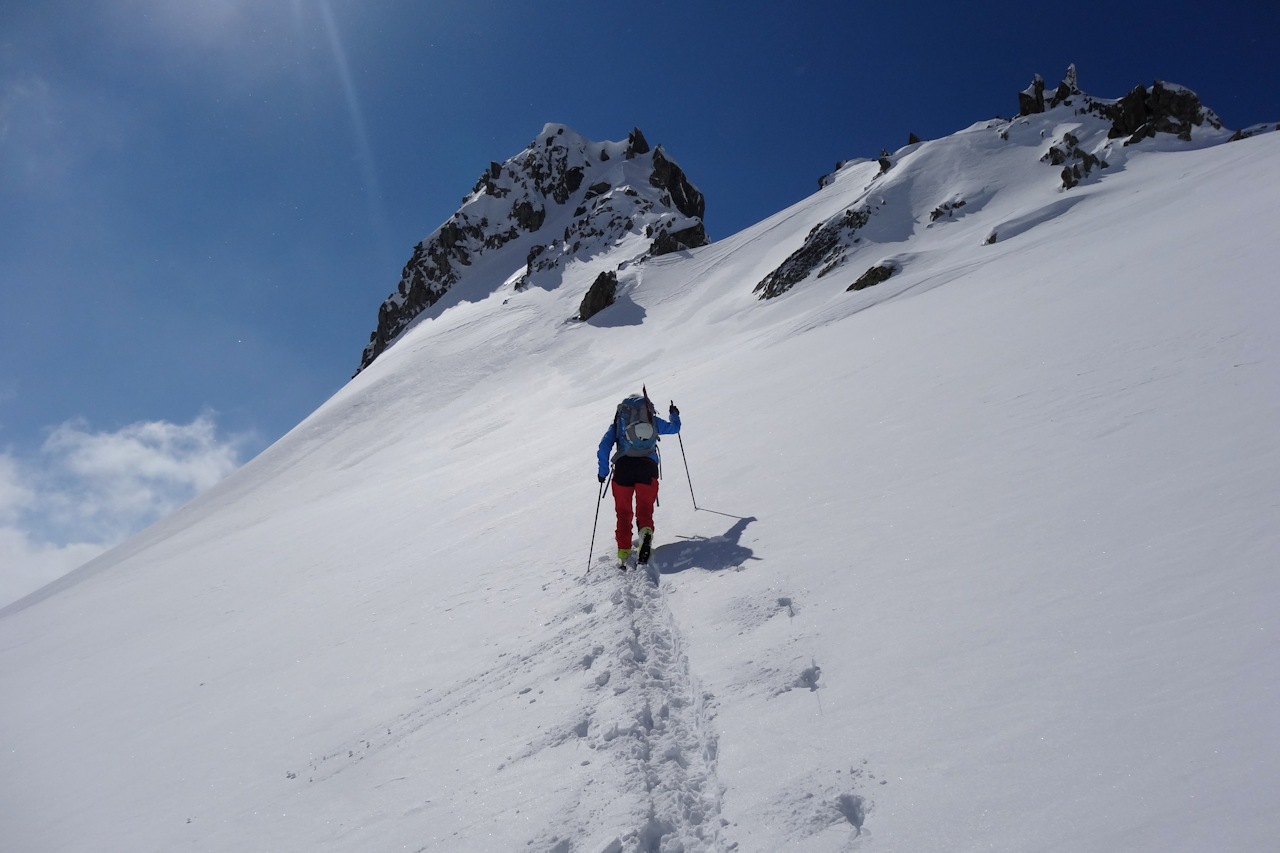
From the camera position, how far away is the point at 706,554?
595 centimetres

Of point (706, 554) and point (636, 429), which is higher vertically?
point (636, 429)

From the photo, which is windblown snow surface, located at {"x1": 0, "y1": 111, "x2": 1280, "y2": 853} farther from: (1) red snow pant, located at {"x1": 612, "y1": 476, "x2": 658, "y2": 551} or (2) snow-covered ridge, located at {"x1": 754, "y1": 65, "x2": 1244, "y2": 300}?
(2) snow-covered ridge, located at {"x1": 754, "y1": 65, "x2": 1244, "y2": 300}

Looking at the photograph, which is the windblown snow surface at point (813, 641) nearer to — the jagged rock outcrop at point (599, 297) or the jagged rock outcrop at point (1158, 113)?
the jagged rock outcrop at point (1158, 113)

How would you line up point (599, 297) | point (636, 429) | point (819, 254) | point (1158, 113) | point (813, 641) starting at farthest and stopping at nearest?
point (599, 297) < point (1158, 113) < point (819, 254) < point (636, 429) < point (813, 641)

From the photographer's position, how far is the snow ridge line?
276 cm

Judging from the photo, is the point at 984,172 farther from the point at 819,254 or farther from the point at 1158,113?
the point at 819,254

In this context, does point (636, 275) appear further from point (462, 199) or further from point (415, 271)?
point (462, 199)

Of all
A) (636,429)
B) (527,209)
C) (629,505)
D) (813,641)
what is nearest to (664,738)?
(813,641)

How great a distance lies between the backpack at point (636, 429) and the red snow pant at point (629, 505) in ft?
1.18

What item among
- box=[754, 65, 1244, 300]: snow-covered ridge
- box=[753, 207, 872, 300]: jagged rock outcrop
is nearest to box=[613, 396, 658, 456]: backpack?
box=[754, 65, 1244, 300]: snow-covered ridge

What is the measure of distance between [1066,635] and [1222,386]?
3.86 metres

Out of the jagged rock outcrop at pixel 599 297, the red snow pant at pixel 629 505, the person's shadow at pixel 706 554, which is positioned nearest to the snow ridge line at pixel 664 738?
the person's shadow at pixel 706 554

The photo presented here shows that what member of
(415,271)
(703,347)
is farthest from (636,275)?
(415,271)

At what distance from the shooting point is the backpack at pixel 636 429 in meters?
6.94
